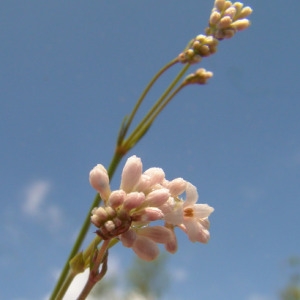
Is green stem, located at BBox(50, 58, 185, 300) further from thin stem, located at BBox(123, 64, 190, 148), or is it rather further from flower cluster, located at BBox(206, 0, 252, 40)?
flower cluster, located at BBox(206, 0, 252, 40)

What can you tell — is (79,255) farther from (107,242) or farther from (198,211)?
(198,211)

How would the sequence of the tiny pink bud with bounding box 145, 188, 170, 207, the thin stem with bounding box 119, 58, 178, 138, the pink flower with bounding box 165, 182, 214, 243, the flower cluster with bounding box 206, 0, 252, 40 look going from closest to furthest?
1. the tiny pink bud with bounding box 145, 188, 170, 207
2. the pink flower with bounding box 165, 182, 214, 243
3. the thin stem with bounding box 119, 58, 178, 138
4. the flower cluster with bounding box 206, 0, 252, 40

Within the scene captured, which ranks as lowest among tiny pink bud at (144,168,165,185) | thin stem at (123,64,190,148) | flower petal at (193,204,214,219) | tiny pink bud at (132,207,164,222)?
tiny pink bud at (132,207,164,222)

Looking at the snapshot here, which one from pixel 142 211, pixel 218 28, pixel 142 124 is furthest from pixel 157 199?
pixel 218 28

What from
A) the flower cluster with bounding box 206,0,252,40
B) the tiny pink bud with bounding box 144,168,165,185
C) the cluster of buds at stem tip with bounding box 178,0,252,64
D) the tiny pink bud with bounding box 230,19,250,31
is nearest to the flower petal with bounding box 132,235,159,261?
the tiny pink bud with bounding box 144,168,165,185

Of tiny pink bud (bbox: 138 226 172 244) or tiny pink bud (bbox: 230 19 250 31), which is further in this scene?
tiny pink bud (bbox: 230 19 250 31)

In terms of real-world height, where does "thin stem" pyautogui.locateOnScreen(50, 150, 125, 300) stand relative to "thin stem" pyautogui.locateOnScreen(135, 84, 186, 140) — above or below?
below

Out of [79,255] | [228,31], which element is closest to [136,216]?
[79,255]

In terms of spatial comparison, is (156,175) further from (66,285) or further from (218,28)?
(218,28)
